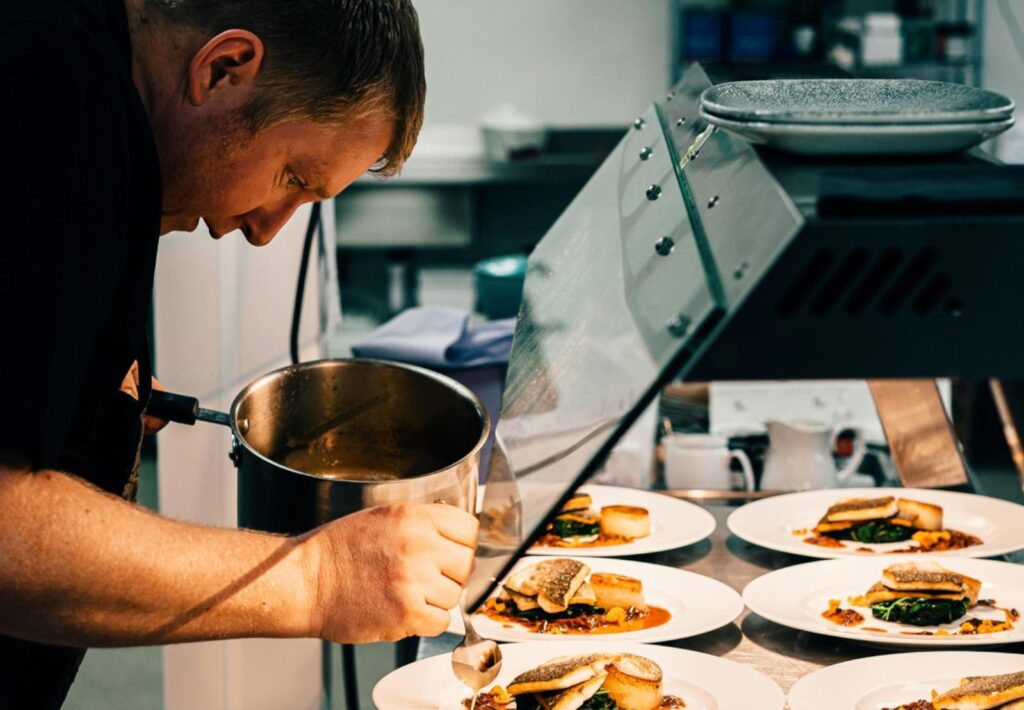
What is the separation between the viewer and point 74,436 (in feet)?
4.57

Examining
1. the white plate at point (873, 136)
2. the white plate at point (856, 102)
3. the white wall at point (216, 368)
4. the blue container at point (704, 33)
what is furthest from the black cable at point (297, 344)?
the blue container at point (704, 33)

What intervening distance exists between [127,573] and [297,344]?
48.3 inches

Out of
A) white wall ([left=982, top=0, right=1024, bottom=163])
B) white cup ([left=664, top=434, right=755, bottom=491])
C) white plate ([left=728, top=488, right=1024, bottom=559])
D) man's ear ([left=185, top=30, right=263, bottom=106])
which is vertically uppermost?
man's ear ([left=185, top=30, right=263, bottom=106])

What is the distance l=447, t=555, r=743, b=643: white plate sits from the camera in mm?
1620

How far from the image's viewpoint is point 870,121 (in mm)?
885

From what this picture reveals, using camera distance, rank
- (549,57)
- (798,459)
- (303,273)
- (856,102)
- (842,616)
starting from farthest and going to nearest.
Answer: (549,57) < (798,459) < (303,273) < (842,616) < (856,102)

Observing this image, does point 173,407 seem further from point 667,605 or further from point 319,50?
point 667,605

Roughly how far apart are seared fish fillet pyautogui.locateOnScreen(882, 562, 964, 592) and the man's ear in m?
1.04

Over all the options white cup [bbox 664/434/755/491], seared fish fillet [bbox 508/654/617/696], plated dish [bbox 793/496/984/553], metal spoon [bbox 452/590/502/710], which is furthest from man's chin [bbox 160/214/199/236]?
white cup [bbox 664/434/755/491]

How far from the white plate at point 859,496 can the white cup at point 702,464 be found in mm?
300

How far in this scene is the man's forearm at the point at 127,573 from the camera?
1052 millimetres

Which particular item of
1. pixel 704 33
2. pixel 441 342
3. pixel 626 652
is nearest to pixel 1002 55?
pixel 704 33

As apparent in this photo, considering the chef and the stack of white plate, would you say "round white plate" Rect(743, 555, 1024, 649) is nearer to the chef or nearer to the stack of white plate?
the chef

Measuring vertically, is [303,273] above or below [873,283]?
below
